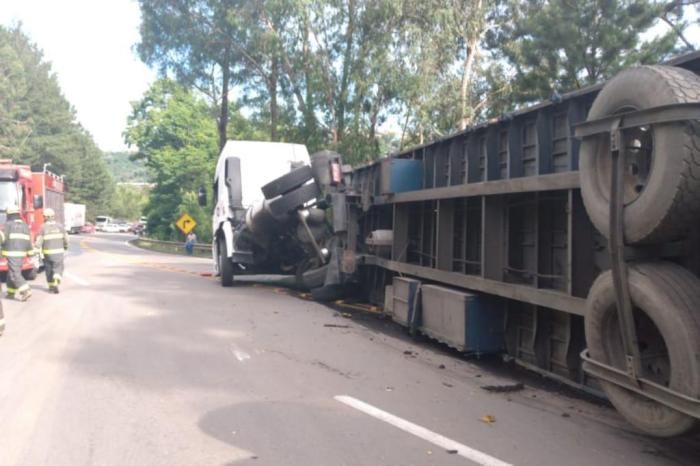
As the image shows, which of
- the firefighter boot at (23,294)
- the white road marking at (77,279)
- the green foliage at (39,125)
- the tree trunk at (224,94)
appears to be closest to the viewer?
the firefighter boot at (23,294)

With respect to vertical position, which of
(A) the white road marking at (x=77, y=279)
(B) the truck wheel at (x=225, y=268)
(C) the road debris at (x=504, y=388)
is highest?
(B) the truck wheel at (x=225, y=268)

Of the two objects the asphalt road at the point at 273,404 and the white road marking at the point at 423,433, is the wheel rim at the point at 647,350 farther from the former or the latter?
the white road marking at the point at 423,433

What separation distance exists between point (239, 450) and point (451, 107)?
72.6ft

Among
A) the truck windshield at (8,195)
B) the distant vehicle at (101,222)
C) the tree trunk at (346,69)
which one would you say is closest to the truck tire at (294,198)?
the truck windshield at (8,195)

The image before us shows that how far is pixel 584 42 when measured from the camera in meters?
18.1

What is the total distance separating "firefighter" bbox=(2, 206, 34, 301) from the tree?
1427 centimetres

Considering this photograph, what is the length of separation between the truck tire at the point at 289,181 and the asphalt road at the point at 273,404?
10.1 feet

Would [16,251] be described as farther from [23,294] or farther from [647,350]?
[647,350]

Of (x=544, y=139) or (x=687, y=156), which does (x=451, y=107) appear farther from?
(x=687, y=156)

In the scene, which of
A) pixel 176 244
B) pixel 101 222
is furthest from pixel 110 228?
pixel 176 244

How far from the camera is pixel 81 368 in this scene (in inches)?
271

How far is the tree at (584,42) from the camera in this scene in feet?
56.6

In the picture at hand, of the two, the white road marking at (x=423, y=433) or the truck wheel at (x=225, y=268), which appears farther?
the truck wheel at (x=225, y=268)

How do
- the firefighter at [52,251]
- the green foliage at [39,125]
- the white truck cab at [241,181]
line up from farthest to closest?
1. the green foliage at [39,125]
2. the white truck cab at [241,181]
3. the firefighter at [52,251]
